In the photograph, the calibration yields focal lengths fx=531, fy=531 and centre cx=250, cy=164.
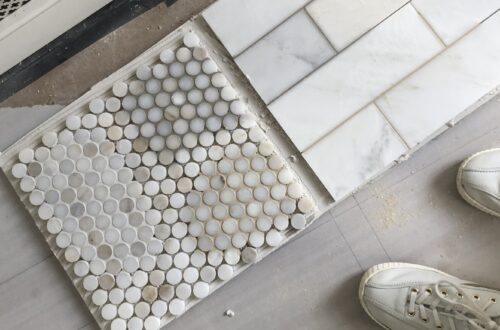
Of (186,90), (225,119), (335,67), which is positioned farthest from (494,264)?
(186,90)

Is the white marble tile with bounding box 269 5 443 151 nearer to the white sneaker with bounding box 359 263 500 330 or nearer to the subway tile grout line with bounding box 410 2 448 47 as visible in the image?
the subway tile grout line with bounding box 410 2 448 47

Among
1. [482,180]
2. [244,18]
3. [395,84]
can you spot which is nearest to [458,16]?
[395,84]

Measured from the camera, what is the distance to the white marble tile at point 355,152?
1.11 meters

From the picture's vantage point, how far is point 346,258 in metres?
1.17

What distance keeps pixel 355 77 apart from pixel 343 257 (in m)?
0.39

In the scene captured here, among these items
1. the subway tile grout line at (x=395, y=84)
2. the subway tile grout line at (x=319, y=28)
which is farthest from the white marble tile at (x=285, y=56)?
the subway tile grout line at (x=395, y=84)

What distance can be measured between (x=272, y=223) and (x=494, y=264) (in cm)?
50

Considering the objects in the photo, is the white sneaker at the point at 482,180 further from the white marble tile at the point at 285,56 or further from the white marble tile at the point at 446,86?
the white marble tile at the point at 285,56

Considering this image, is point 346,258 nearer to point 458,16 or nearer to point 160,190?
point 160,190

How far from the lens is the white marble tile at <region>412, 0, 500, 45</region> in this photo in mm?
1115

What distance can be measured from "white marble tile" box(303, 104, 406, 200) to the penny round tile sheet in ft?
0.20

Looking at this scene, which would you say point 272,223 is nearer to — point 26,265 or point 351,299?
point 351,299

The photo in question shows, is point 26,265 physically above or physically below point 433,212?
above

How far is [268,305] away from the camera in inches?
45.8
